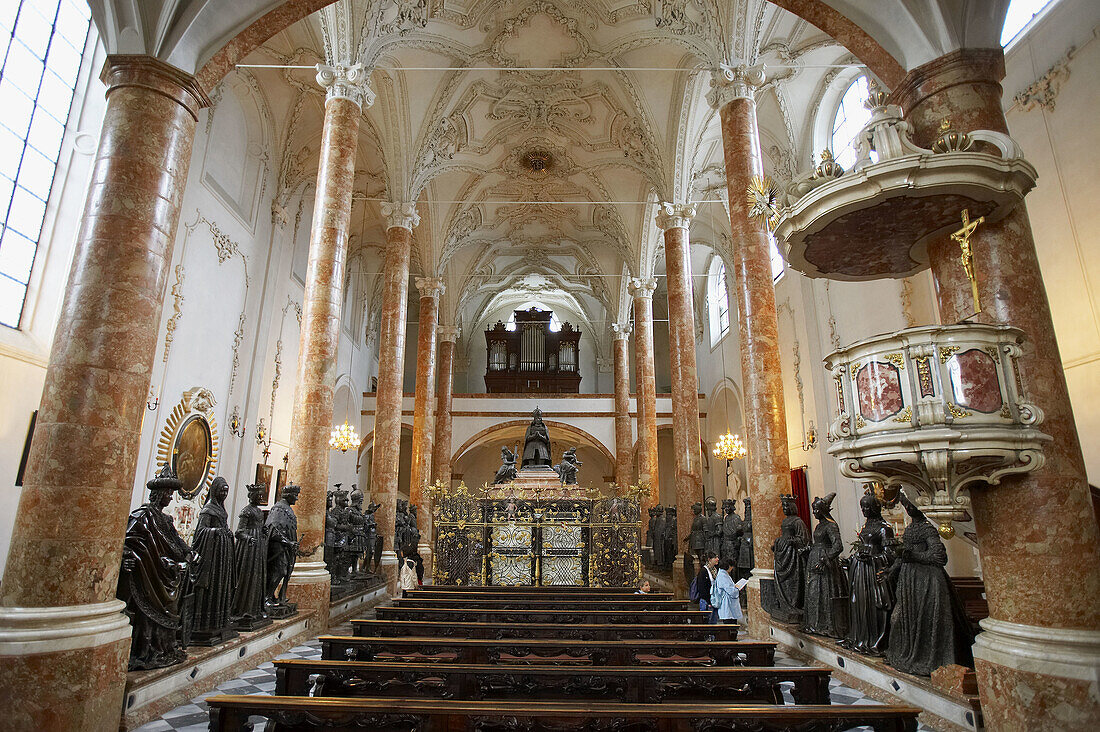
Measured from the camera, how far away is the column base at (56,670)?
3740mm

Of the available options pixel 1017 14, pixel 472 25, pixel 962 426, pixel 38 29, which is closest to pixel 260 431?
pixel 38 29

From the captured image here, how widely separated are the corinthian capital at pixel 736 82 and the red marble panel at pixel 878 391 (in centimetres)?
722

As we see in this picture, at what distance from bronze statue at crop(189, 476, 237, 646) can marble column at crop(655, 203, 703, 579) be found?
9.82m

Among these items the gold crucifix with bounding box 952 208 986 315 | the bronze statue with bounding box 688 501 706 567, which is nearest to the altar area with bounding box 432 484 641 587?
the bronze statue with bounding box 688 501 706 567

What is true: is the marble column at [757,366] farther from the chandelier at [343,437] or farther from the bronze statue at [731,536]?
the chandelier at [343,437]

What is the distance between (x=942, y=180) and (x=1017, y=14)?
735 cm

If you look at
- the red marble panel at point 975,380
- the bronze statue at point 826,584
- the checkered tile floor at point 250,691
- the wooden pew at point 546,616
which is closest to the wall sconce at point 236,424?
the checkered tile floor at point 250,691

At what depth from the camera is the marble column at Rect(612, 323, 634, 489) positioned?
74.1 ft

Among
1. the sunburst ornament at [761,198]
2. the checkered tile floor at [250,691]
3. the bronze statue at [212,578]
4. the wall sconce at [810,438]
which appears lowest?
the checkered tile floor at [250,691]

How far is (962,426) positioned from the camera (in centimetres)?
385

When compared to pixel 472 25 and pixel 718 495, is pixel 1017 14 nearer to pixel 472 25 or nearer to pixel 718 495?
pixel 472 25

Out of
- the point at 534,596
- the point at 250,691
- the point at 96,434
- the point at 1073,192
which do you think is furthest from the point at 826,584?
the point at 96,434

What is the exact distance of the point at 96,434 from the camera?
168 inches

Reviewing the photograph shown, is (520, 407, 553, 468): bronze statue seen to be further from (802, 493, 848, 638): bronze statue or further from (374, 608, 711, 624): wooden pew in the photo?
(802, 493, 848, 638): bronze statue
